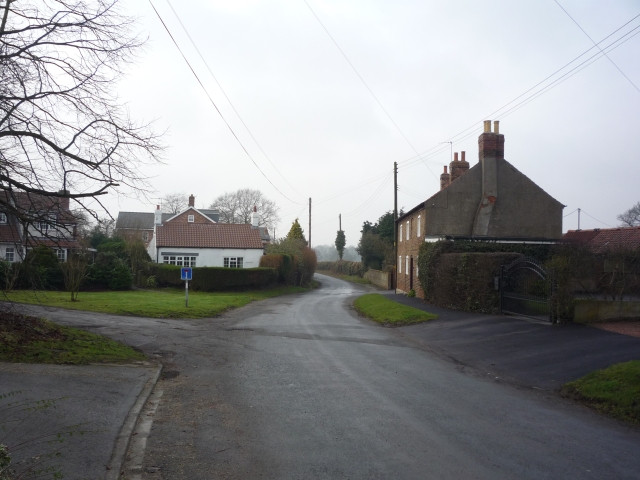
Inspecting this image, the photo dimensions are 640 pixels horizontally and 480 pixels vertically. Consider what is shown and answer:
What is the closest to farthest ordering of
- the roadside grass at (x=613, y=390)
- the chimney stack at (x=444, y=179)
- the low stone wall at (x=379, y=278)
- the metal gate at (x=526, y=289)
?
the roadside grass at (x=613, y=390), the metal gate at (x=526, y=289), the chimney stack at (x=444, y=179), the low stone wall at (x=379, y=278)

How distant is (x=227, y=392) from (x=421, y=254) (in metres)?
21.2

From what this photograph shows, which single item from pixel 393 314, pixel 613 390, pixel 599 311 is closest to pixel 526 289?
pixel 599 311

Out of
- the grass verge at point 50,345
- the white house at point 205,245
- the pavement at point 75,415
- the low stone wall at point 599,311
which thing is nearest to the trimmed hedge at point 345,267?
the white house at point 205,245

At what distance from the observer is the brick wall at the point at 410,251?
33312 millimetres

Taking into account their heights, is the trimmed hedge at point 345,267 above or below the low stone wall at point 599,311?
above

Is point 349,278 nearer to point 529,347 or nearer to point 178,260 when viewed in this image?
point 178,260

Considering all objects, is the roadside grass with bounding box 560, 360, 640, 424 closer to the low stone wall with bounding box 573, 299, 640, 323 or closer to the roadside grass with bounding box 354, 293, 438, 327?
the low stone wall with bounding box 573, 299, 640, 323

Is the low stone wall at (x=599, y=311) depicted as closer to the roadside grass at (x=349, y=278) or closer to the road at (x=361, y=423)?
the road at (x=361, y=423)

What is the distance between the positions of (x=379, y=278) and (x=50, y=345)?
152ft

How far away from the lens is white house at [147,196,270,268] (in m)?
49.1

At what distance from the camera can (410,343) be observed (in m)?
15.9

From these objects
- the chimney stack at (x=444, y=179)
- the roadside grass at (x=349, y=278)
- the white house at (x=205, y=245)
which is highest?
the chimney stack at (x=444, y=179)

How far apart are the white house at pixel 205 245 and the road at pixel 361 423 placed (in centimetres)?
3602

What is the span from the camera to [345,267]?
81500 mm
